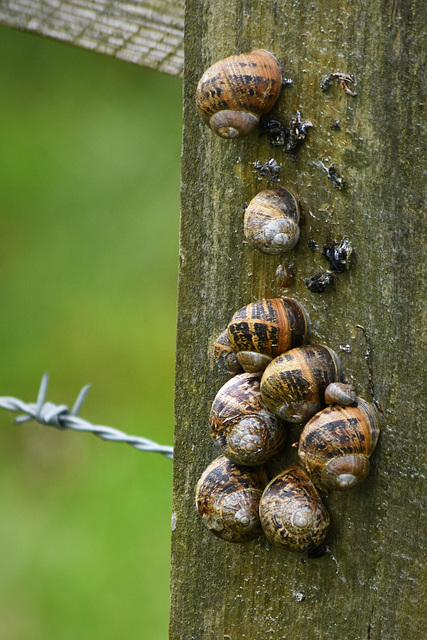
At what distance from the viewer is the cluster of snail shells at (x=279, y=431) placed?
2.33 ft

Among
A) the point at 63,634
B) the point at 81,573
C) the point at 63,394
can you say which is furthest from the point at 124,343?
the point at 63,634

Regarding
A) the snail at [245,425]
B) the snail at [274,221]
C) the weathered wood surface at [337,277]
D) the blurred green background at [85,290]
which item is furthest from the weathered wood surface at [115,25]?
the blurred green background at [85,290]

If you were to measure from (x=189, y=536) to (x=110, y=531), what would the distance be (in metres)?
1.75

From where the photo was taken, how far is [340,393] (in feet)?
2.34

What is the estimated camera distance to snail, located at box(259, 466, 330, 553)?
2.42ft

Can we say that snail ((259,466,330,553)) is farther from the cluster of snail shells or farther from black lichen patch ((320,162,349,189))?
black lichen patch ((320,162,349,189))

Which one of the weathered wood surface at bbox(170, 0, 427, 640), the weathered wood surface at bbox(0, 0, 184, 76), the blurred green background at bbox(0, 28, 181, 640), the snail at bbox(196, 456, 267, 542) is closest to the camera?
the weathered wood surface at bbox(170, 0, 427, 640)

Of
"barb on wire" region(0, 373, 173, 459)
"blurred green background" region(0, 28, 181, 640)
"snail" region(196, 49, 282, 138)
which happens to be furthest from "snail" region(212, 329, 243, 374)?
"blurred green background" region(0, 28, 181, 640)

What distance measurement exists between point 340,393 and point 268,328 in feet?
0.31

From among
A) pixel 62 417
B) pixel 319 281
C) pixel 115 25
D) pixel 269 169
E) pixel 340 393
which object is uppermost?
pixel 115 25

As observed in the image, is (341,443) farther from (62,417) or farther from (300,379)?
(62,417)

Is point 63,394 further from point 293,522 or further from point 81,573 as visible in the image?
point 293,522

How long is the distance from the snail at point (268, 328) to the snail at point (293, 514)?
0.40 feet

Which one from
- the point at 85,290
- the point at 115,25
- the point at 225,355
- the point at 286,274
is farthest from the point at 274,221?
the point at 85,290
